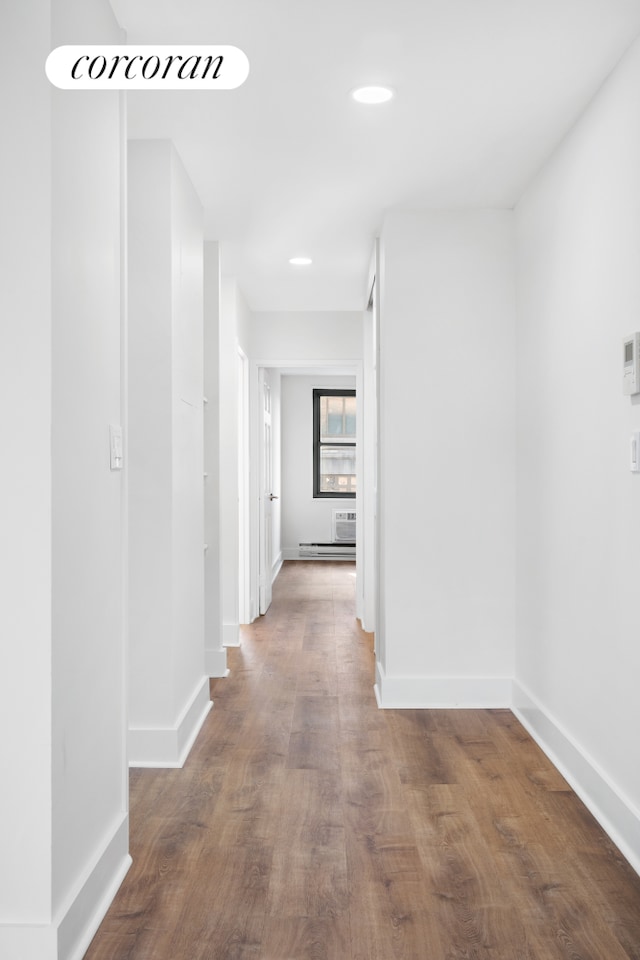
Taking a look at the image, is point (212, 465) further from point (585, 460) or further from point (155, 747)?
point (585, 460)

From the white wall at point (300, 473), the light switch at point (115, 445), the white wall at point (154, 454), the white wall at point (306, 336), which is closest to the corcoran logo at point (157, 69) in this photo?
the light switch at point (115, 445)

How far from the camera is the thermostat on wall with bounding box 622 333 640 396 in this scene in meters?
2.35

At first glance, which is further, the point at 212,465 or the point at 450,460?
the point at 212,465

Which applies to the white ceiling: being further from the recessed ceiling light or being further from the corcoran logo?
the corcoran logo

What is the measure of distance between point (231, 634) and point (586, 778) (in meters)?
2.88

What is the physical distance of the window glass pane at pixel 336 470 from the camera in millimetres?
10227

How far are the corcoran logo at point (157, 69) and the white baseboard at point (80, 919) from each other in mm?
1775

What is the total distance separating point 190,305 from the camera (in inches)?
138

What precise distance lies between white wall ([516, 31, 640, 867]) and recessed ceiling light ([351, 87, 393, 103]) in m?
0.72

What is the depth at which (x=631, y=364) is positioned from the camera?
7.86ft

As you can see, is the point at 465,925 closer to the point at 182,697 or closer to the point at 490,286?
the point at 182,697

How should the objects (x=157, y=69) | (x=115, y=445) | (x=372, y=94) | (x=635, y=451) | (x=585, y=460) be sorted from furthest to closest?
(x=585, y=460) → (x=372, y=94) → (x=635, y=451) → (x=115, y=445) → (x=157, y=69)

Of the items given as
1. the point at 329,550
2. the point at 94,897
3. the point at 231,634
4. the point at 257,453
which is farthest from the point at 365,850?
the point at 329,550

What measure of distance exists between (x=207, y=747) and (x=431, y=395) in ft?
6.39
